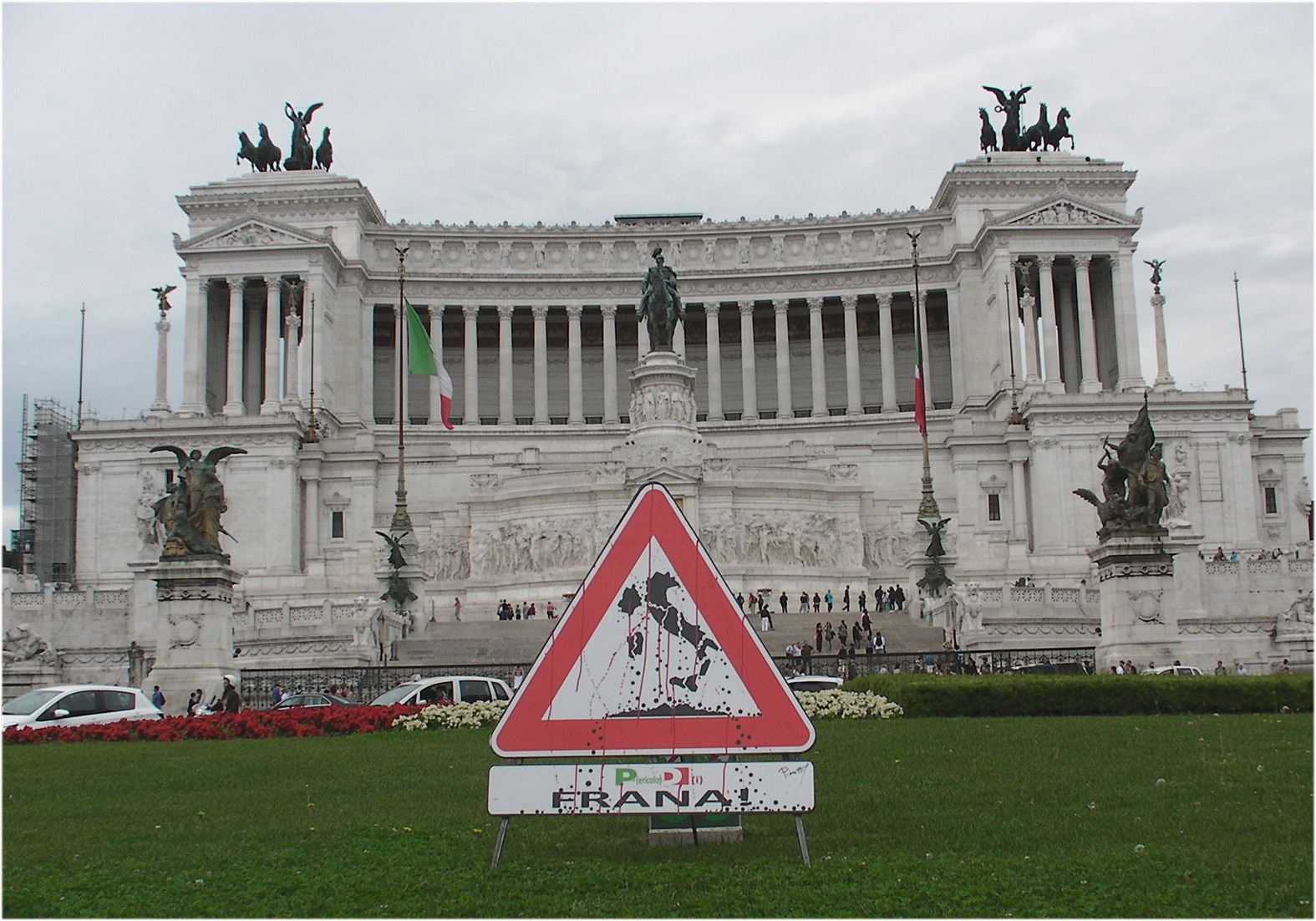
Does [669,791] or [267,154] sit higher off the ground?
[267,154]

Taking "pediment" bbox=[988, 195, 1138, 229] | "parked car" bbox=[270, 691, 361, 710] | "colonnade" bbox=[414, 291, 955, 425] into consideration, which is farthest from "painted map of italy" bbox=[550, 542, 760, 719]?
"colonnade" bbox=[414, 291, 955, 425]

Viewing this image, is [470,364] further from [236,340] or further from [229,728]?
[229,728]

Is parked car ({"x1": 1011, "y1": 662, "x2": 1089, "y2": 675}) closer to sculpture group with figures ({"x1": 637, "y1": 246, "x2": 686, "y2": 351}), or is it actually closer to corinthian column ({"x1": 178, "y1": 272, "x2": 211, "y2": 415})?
sculpture group with figures ({"x1": 637, "y1": 246, "x2": 686, "y2": 351})

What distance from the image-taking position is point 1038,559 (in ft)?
197

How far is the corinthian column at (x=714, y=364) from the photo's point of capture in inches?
3767

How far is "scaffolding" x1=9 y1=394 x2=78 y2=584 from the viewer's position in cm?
8862

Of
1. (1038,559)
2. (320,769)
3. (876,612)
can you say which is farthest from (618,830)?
(1038,559)

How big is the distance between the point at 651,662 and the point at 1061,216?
83.2 m

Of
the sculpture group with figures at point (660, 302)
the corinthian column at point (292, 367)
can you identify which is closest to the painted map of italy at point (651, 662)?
the sculpture group with figures at point (660, 302)

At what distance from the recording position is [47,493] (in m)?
89.9

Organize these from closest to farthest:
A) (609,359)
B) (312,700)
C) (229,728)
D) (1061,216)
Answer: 1. (229,728)
2. (312,700)
3. (1061,216)
4. (609,359)

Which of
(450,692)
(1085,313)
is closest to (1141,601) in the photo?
(450,692)

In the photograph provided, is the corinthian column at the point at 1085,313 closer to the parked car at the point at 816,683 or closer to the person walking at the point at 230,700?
the parked car at the point at 816,683

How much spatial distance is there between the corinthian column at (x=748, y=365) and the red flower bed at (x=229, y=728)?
69.7 m
